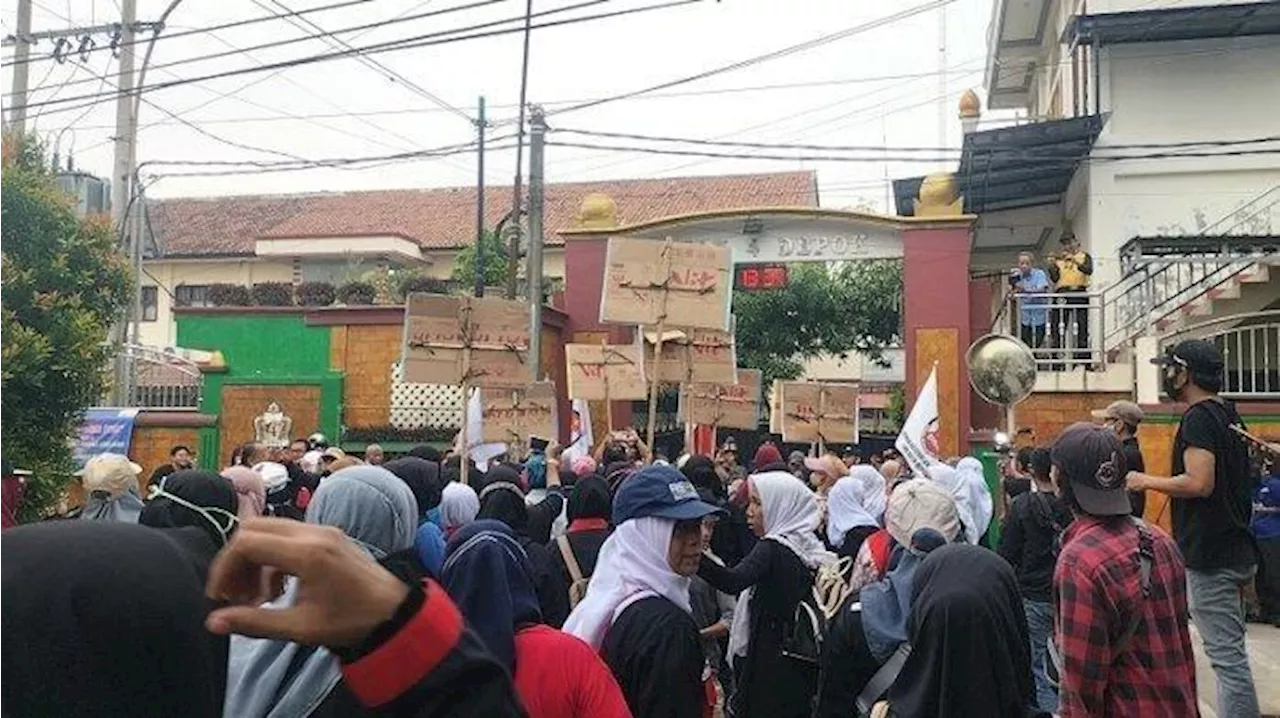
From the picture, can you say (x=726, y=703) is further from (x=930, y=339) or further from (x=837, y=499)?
(x=930, y=339)

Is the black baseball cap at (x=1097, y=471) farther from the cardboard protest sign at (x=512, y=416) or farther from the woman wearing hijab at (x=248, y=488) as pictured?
the cardboard protest sign at (x=512, y=416)

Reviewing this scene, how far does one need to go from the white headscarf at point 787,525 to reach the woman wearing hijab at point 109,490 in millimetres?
2969

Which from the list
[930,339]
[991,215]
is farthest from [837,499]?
[991,215]

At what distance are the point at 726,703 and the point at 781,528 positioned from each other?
1377mm

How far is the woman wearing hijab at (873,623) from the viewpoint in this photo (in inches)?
156

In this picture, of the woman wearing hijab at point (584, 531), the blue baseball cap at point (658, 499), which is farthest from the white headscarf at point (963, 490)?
the woman wearing hijab at point (584, 531)

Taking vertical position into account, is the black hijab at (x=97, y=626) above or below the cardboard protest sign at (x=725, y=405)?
below

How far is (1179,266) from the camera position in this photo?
53.7 ft

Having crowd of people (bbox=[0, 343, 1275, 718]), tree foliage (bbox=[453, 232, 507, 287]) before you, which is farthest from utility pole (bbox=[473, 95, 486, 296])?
crowd of people (bbox=[0, 343, 1275, 718])

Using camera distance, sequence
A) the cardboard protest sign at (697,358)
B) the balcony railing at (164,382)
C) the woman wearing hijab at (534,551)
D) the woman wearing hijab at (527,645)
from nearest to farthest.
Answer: the woman wearing hijab at (527,645), the woman wearing hijab at (534,551), the cardboard protest sign at (697,358), the balcony railing at (164,382)

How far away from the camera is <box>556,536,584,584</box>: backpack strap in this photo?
5.34 m

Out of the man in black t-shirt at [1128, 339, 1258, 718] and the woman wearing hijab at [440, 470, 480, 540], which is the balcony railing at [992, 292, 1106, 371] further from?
the woman wearing hijab at [440, 470, 480, 540]

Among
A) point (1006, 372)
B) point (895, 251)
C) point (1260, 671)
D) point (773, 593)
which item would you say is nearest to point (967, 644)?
point (773, 593)

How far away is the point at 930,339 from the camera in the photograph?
18.4m
